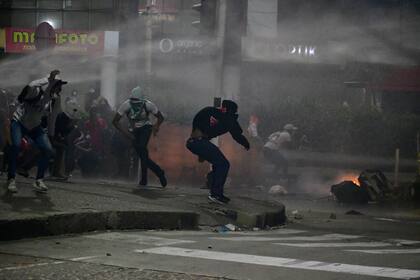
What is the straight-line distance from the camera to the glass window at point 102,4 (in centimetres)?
3983

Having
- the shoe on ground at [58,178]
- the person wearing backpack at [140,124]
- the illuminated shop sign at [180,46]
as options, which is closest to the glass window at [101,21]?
the illuminated shop sign at [180,46]

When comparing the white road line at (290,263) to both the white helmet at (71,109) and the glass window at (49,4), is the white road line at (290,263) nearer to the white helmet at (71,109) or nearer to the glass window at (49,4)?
the white helmet at (71,109)

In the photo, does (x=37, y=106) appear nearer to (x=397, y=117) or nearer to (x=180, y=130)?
(x=180, y=130)

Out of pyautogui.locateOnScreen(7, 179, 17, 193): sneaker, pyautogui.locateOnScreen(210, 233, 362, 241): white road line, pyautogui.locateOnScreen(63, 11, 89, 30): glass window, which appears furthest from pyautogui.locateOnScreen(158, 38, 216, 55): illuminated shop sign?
pyautogui.locateOnScreen(7, 179, 17, 193): sneaker

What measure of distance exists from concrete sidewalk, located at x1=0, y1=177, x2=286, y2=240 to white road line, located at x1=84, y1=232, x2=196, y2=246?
0.29m

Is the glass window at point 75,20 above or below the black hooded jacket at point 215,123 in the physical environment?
above

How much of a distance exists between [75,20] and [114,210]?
3241cm

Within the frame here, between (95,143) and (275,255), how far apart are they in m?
11.0

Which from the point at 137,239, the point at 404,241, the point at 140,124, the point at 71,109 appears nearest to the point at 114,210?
the point at 137,239

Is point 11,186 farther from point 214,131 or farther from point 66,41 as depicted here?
point 66,41

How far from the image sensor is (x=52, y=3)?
134 ft

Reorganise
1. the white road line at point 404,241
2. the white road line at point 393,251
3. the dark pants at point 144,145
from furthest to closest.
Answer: the dark pants at point 144,145 → the white road line at point 404,241 → the white road line at point 393,251

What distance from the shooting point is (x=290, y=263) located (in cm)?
723

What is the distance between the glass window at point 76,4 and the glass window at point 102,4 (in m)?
0.37
